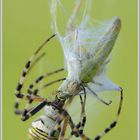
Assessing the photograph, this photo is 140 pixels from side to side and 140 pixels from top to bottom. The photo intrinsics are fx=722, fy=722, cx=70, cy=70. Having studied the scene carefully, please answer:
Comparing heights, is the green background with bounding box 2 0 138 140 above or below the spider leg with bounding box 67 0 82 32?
below

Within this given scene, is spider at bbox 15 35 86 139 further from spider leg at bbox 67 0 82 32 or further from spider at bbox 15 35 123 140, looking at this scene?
spider leg at bbox 67 0 82 32

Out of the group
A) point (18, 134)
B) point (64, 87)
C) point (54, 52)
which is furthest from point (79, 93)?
point (18, 134)

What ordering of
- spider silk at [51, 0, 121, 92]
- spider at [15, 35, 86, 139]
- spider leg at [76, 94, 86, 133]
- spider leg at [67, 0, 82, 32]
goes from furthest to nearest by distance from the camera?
spider at [15, 35, 86, 139] < spider leg at [76, 94, 86, 133] < spider leg at [67, 0, 82, 32] < spider silk at [51, 0, 121, 92]

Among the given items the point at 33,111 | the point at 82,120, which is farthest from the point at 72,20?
the point at 33,111

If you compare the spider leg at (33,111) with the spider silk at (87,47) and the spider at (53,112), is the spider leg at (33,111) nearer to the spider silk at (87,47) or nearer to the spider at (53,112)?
the spider at (53,112)

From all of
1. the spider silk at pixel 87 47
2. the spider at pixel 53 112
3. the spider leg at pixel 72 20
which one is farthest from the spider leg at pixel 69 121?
the spider leg at pixel 72 20

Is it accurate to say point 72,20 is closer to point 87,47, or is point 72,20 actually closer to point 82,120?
point 87,47

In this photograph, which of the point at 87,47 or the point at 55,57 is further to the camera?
the point at 55,57

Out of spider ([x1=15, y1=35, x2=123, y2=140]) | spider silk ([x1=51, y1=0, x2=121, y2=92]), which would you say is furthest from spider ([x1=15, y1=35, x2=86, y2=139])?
spider silk ([x1=51, y1=0, x2=121, y2=92])

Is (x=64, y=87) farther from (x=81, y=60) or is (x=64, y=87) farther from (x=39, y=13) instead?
(x=39, y=13)
